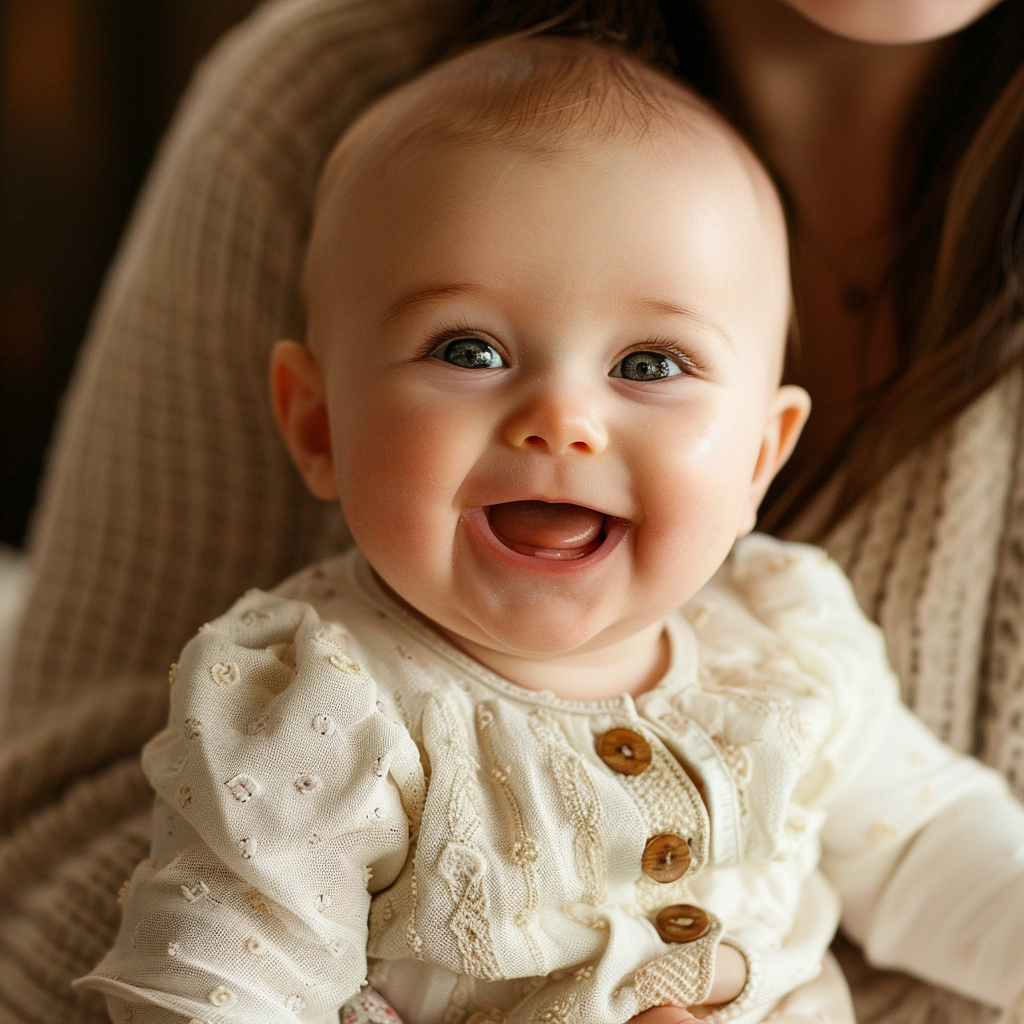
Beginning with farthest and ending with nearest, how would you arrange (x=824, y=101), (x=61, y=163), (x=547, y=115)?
1. (x=61, y=163)
2. (x=824, y=101)
3. (x=547, y=115)

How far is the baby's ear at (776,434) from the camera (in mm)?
823

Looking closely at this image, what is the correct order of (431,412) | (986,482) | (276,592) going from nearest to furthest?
(431,412) → (276,592) → (986,482)

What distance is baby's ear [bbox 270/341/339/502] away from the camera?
82 centimetres

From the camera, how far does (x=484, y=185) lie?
695 millimetres

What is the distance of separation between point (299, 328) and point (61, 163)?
173 centimetres

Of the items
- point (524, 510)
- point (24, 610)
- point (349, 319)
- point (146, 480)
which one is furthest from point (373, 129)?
point (24, 610)

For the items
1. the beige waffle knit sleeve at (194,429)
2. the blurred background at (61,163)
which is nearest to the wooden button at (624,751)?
the beige waffle knit sleeve at (194,429)

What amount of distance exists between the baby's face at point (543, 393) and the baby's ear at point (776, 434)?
95mm

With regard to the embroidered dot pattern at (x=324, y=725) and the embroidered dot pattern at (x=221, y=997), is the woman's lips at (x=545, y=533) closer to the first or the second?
the embroidered dot pattern at (x=324, y=725)

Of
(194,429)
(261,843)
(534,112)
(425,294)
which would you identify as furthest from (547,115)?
(194,429)

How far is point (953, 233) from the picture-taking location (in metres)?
1.04

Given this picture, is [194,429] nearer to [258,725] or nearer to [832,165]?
[258,725]

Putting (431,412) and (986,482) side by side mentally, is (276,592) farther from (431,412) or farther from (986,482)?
(986,482)

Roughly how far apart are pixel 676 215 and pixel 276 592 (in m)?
0.37
